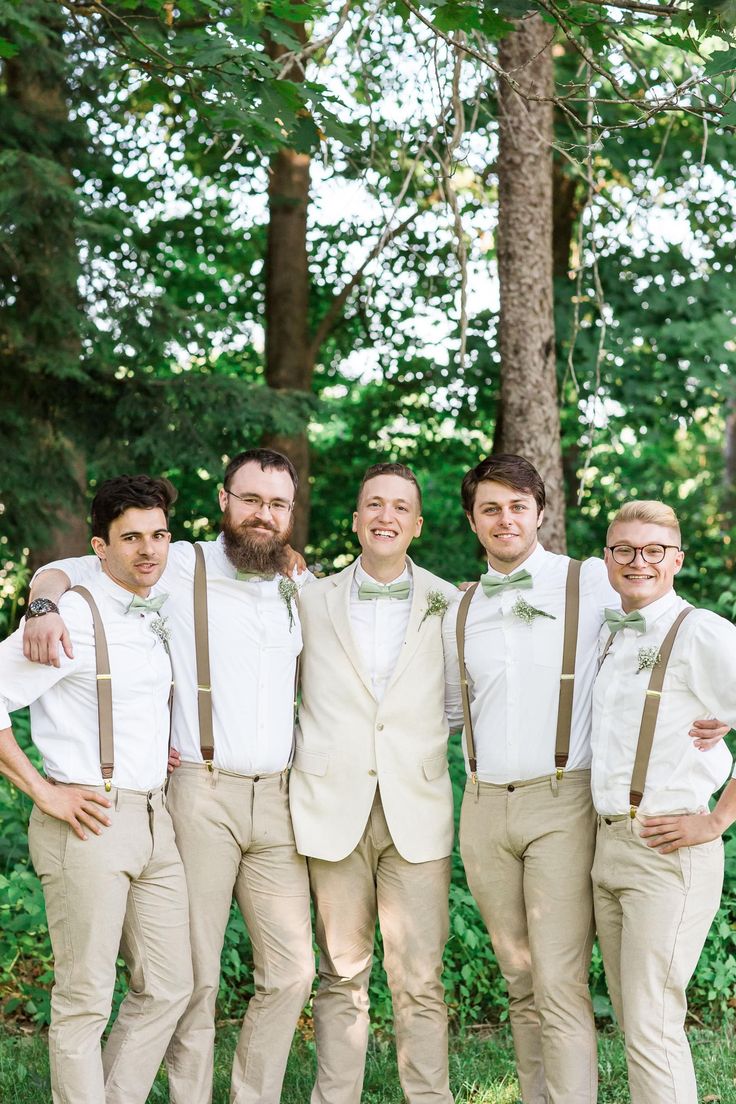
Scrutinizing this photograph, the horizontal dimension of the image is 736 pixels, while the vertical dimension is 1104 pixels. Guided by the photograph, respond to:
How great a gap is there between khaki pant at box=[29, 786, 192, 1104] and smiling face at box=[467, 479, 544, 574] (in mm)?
1450

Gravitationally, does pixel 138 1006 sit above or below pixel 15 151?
below

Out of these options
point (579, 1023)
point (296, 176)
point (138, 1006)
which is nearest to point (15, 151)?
point (296, 176)

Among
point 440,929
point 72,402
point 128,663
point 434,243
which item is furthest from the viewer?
point 434,243

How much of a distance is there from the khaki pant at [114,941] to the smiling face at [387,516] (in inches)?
45.6

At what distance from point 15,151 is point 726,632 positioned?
5.61 meters

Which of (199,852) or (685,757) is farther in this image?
(199,852)

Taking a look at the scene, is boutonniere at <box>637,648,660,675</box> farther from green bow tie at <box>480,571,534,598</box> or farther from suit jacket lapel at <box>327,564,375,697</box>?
suit jacket lapel at <box>327,564,375,697</box>

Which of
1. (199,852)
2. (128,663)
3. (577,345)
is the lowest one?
(199,852)

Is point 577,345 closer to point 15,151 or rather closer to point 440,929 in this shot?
point 15,151

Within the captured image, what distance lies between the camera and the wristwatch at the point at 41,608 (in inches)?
144

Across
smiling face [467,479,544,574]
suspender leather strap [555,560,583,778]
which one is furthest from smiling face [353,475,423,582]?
suspender leather strap [555,560,583,778]

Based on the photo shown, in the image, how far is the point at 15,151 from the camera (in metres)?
7.14

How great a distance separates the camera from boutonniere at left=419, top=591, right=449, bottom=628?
419cm

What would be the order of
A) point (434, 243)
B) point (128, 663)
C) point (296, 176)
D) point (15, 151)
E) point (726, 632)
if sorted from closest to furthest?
1. point (726, 632)
2. point (128, 663)
3. point (15, 151)
4. point (296, 176)
5. point (434, 243)
